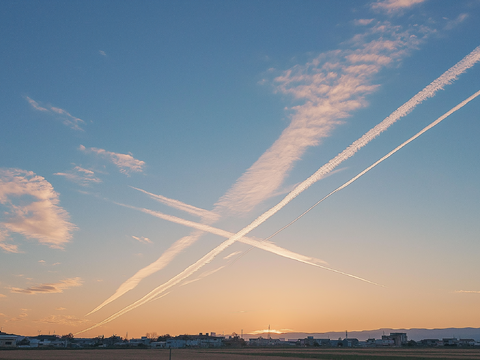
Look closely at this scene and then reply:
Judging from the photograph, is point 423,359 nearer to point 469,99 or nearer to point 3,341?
point 469,99

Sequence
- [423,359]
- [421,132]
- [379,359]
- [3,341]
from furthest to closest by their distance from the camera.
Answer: [3,341]
[379,359]
[423,359]
[421,132]

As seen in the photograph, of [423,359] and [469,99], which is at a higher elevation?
[469,99]

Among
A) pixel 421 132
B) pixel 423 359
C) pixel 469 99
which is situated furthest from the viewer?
pixel 423 359

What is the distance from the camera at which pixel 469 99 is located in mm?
50969

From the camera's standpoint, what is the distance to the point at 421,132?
59.2m

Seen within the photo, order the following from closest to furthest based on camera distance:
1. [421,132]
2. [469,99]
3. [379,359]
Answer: [469,99], [421,132], [379,359]

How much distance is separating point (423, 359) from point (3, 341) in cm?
17381

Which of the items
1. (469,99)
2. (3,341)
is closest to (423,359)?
(469,99)

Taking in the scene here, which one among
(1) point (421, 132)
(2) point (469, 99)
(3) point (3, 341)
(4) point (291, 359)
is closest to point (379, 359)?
(4) point (291, 359)

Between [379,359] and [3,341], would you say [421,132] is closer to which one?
[379,359]

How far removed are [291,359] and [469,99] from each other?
65.0 m

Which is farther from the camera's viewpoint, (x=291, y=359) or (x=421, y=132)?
(x=291, y=359)

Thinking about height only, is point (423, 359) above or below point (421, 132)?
below

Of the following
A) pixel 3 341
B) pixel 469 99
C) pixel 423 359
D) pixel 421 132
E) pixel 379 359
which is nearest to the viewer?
pixel 469 99
